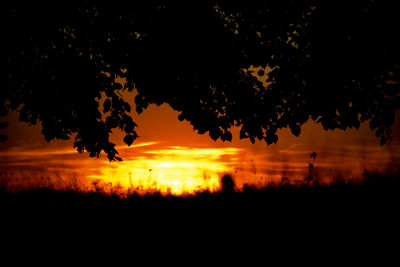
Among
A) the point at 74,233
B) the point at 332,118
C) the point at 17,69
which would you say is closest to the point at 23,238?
the point at 74,233

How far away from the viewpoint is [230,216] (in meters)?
5.36

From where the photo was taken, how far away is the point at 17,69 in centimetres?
665

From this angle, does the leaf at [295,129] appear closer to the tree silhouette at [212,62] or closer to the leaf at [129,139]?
the tree silhouette at [212,62]

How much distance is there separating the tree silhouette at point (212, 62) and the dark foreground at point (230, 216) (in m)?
1.21

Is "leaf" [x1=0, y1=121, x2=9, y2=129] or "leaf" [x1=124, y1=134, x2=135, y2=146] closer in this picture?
"leaf" [x1=0, y1=121, x2=9, y2=129]

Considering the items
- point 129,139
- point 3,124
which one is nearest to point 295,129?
point 129,139

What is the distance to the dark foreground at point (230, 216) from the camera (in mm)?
4680

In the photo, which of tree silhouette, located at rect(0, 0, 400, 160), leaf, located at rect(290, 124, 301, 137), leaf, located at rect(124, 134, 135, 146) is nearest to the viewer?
tree silhouette, located at rect(0, 0, 400, 160)

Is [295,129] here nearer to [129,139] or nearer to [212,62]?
[212,62]

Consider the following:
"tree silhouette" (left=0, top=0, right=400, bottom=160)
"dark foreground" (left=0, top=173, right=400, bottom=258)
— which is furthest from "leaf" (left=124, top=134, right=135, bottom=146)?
"dark foreground" (left=0, top=173, right=400, bottom=258)

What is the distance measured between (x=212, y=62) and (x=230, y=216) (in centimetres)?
251

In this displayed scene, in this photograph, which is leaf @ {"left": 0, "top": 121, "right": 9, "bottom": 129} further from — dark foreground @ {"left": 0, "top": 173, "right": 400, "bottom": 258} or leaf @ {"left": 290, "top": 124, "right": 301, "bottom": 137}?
leaf @ {"left": 290, "top": 124, "right": 301, "bottom": 137}

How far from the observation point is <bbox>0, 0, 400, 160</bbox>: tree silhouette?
5629 millimetres

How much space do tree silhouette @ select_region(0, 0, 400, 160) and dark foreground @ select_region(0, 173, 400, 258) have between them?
1213mm
